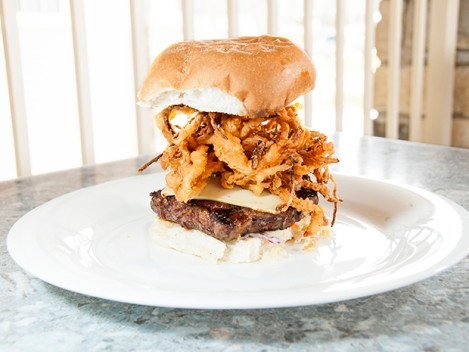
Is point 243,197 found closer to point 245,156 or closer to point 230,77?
point 245,156

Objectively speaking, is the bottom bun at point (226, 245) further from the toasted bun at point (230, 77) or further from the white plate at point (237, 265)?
the toasted bun at point (230, 77)

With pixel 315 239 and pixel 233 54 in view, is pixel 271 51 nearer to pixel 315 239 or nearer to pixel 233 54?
pixel 233 54

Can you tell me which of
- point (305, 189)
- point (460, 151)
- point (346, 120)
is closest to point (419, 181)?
point (460, 151)

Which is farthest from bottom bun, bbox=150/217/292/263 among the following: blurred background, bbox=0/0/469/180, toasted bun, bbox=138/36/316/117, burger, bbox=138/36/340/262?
blurred background, bbox=0/0/469/180

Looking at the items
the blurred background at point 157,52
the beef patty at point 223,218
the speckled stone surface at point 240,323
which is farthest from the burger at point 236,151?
the blurred background at point 157,52

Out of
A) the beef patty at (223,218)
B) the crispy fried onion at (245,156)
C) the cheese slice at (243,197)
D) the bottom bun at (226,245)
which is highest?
the crispy fried onion at (245,156)

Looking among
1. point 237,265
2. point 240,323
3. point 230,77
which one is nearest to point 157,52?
point 230,77

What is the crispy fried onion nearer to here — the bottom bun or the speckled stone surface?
the bottom bun
